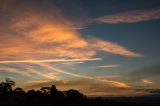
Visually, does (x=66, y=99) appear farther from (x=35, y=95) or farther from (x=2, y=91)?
(x=2, y=91)

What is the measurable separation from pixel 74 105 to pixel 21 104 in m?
21.4

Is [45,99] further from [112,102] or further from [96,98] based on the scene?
[112,102]

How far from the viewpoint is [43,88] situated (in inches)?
5438

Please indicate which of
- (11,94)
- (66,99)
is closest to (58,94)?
(66,99)

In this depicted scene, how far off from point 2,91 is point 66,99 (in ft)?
80.7

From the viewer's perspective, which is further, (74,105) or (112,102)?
(112,102)

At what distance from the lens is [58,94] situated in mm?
135125

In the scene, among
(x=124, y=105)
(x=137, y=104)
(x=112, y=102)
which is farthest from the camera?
(x=137, y=104)

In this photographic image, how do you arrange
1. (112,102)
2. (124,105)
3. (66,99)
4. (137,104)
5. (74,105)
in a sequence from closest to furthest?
(74,105) < (66,99) < (112,102) < (124,105) < (137,104)

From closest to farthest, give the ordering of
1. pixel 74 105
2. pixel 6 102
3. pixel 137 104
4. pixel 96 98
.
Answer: pixel 6 102 < pixel 74 105 < pixel 96 98 < pixel 137 104

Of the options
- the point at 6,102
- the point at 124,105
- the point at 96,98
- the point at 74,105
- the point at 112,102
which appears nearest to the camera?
the point at 6,102

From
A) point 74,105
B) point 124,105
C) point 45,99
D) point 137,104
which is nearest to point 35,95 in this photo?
point 45,99

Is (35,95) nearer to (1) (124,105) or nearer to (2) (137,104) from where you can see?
(1) (124,105)

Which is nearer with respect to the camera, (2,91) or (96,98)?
(2,91)
